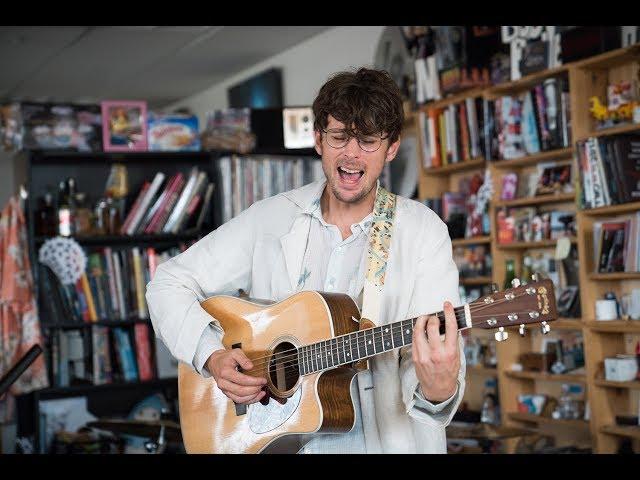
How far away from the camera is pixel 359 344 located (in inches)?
83.4

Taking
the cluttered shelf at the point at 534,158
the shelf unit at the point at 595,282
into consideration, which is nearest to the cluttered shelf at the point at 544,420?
the shelf unit at the point at 595,282

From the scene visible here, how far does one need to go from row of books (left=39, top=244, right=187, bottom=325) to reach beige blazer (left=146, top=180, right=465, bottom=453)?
2608 mm

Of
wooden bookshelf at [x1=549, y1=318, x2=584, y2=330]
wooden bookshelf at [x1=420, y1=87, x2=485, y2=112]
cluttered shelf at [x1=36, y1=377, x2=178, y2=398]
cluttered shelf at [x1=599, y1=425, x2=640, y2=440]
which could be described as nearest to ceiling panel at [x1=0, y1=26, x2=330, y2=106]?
wooden bookshelf at [x1=420, y1=87, x2=485, y2=112]

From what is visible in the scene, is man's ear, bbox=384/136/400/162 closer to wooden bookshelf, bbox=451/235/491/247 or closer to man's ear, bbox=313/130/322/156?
man's ear, bbox=313/130/322/156

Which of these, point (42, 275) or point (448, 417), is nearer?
point (448, 417)

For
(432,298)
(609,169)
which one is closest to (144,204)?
(609,169)

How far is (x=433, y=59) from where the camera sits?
222 inches

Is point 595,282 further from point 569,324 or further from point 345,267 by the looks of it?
point 345,267

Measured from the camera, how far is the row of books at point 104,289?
16.3 feet

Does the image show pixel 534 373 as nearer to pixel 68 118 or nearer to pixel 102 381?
pixel 102 381

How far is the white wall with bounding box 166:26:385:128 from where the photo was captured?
22.0 ft

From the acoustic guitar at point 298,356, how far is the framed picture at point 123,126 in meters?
2.71
